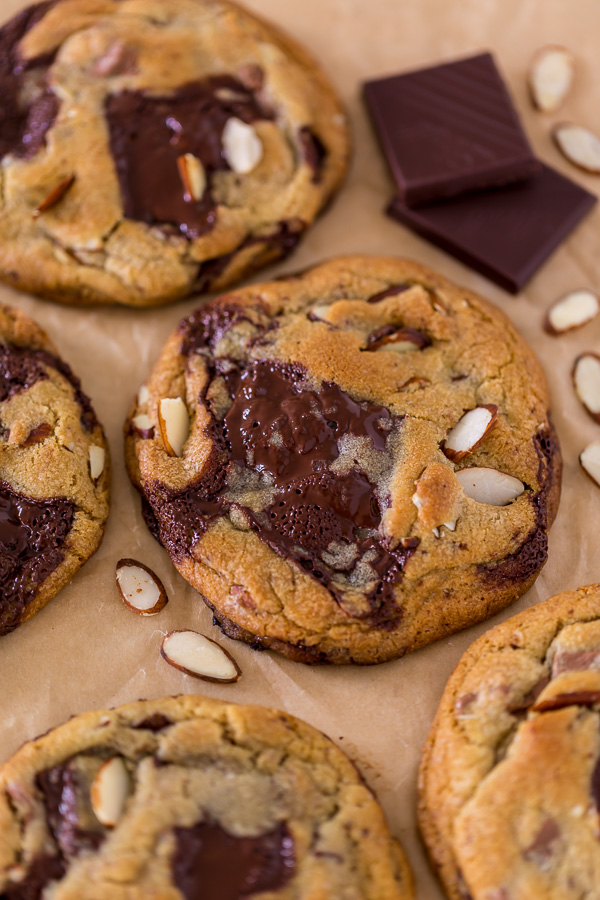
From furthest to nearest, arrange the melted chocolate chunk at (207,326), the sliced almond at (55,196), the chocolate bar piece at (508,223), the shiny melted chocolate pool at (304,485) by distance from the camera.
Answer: the chocolate bar piece at (508,223) → the sliced almond at (55,196) → the melted chocolate chunk at (207,326) → the shiny melted chocolate pool at (304,485)

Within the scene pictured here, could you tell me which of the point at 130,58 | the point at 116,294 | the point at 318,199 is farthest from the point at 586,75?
the point at 116,294

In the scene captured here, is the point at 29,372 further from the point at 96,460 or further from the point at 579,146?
the point at 579,146

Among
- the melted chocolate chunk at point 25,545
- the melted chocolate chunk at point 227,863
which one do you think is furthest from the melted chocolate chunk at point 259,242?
the melted chocolate chunk at point 227,863

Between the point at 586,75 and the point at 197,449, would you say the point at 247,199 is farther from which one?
the point at 586,75

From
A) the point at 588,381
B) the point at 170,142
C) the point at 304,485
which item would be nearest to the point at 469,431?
the point at 304,485

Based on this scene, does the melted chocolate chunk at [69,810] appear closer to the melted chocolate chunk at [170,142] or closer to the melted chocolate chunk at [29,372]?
the melted chocolate chunk at [29,372]

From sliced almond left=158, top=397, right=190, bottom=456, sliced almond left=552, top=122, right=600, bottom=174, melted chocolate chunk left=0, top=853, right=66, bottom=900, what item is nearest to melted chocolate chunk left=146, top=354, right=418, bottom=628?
sliced almond left=158, top=397, right=190, bottom=456

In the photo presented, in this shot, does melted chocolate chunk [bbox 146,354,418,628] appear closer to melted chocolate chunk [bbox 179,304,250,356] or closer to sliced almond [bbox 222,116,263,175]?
melted chocolate chunk [bbox 179,304,250,356]
